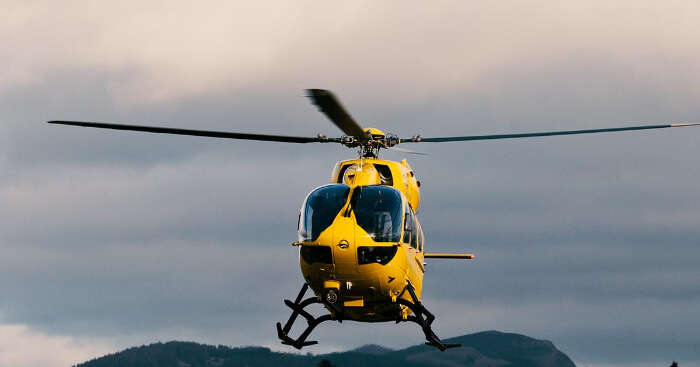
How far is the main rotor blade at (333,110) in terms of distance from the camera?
40.7 metres

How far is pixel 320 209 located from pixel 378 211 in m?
2.05

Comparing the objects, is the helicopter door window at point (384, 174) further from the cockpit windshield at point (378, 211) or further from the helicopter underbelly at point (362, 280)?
the helicopter underbelly at point (362, 280)

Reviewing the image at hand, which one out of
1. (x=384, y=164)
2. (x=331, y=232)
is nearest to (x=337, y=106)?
(x=331, y=232)

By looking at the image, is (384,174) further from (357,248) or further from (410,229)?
(357,248)

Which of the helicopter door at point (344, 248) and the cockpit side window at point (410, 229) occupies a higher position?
the cockpit side window at point (410, 229)

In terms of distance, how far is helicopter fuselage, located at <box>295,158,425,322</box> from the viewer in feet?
158

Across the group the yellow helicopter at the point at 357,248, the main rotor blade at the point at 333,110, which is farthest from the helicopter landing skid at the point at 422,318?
the main rotor blade at the point at 333,110

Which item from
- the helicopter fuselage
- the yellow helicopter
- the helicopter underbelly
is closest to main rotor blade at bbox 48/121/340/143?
the yellow helicopter

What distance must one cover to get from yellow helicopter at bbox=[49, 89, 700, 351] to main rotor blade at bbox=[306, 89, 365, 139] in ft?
0.42

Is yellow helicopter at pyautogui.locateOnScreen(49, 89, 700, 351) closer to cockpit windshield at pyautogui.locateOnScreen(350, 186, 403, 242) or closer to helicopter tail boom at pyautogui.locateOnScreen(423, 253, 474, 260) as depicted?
cockpit windshield at pyautogui.locateOnScreen(350, 186, 403, 242)

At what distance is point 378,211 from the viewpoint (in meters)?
48.9

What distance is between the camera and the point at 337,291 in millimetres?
48625

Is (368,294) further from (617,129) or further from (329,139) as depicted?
(617,129)

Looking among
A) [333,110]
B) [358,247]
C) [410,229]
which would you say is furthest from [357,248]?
[333,110]
